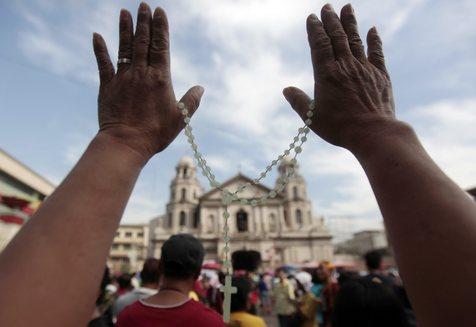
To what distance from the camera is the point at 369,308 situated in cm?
304

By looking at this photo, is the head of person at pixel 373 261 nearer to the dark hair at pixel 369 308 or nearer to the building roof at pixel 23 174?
the dark hair at pixel 369 308

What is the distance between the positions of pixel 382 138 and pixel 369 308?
256 centimetres

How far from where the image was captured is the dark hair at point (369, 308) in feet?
9.89

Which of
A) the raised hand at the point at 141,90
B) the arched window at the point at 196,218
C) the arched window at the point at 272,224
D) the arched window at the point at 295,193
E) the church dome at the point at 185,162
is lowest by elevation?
the raised hand at the point at 141,90

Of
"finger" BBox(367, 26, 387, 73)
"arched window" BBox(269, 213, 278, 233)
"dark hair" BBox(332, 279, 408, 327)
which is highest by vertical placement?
"arched window" BBox(269, 213, 278, 233)

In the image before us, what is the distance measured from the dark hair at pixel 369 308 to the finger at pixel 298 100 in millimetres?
2391

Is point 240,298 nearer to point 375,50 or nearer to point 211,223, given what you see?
point 375,50

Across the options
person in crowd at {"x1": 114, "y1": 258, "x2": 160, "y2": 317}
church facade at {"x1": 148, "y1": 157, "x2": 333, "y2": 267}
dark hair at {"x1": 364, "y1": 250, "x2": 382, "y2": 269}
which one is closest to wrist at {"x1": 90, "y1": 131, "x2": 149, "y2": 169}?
person in crowd at {"x1": 114, "y1": 258, "x2": 160, "y2": 317}

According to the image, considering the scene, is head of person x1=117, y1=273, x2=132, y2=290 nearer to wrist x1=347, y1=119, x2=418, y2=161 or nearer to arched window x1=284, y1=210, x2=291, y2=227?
wrist x1=347, y1=119, x2=418, y2=161

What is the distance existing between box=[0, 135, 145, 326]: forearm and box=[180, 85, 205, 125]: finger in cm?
43

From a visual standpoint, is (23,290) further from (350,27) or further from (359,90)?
(350,27)

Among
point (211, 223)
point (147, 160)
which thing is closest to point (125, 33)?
point (147, 160)

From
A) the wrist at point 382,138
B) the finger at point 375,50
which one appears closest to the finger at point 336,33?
the finger at point 375,50

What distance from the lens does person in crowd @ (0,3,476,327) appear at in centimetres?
70
